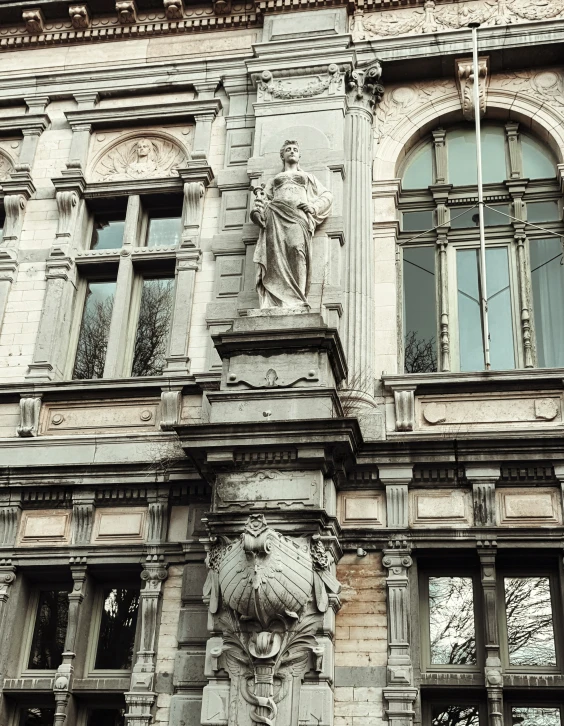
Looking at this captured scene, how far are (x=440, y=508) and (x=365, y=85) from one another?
6557 millimetres

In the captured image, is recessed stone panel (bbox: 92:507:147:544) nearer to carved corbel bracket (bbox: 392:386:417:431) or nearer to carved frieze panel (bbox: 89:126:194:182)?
carved corbel bracket (bbox: 392:386:417:431)

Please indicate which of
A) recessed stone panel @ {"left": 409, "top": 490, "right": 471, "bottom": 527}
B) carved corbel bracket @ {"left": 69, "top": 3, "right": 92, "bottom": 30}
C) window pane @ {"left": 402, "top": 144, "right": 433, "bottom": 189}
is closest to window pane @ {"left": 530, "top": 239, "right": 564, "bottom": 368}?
window pane @ {"left": 402, "top": 144, "right": 433, "bottom": 189}

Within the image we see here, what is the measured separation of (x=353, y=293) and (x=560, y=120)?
160 inches

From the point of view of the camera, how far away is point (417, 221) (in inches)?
545

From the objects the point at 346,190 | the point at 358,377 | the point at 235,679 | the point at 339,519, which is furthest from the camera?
the point at 346,190

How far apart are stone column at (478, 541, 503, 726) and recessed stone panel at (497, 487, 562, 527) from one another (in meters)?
0.41

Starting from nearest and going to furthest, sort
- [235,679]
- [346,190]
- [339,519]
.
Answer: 1. [235,679]
2. [339,519]
3. [346,190]

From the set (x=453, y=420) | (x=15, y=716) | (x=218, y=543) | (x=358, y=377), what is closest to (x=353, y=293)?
(x=358, y=377)

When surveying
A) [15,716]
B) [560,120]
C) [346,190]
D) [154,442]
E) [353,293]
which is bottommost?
[15,716]

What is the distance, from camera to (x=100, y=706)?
11.2m

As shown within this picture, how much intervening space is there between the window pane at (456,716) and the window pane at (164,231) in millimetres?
7463

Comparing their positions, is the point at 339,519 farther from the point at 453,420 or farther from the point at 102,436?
the point at 102,436

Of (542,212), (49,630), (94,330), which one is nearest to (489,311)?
(542,212)

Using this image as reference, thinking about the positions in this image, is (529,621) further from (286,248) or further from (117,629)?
(286,248)
